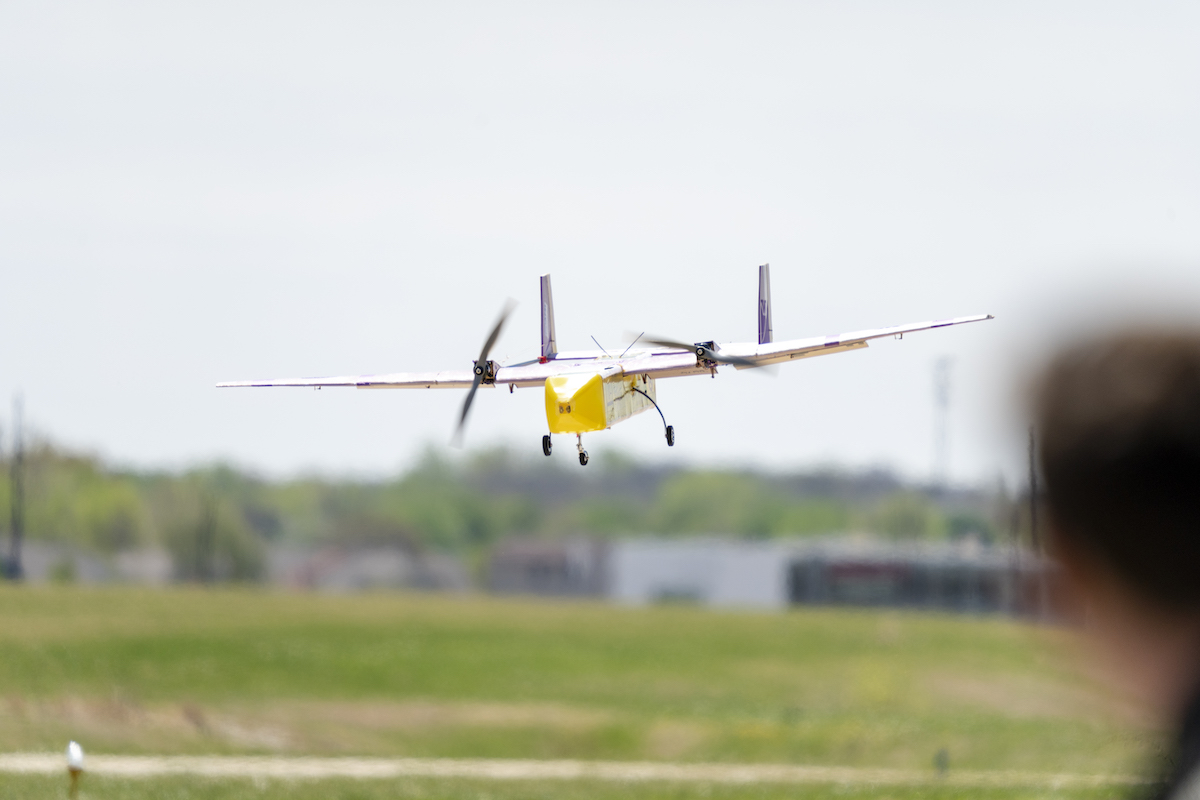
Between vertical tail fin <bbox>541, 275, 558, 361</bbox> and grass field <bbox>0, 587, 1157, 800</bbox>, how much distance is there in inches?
1836

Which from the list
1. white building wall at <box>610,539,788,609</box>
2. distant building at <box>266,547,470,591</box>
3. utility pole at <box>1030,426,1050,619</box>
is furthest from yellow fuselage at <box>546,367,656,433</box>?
white building wall at <box>610,539,788,609</box>

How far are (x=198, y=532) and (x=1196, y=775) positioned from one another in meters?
78.6

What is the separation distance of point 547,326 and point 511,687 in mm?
92816

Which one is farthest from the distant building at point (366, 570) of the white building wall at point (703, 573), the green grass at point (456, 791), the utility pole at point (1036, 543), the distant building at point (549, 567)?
the utility pole at point (1036, 543)

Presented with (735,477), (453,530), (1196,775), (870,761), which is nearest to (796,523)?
(735,477)

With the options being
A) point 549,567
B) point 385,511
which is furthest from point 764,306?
point 549,567

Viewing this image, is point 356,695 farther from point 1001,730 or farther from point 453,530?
point 1001,730

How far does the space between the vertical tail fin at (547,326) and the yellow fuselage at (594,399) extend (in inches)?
15.8

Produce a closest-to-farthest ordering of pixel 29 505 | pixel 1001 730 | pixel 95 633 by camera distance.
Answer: pixel 29 505
pixel 1001 730
pixel 95 633

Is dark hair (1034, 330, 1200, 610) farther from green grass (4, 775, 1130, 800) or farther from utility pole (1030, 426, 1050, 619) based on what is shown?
green grass (4, 775, 1130, 800)

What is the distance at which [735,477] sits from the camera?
11700cm

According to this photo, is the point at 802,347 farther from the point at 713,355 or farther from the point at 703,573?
the point at 703,573

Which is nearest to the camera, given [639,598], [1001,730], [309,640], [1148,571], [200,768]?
[1148,571]

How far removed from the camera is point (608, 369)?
197 inches
